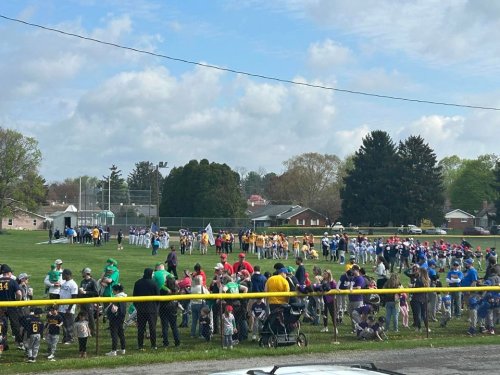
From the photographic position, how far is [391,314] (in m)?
17.8

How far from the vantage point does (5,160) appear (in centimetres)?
9169

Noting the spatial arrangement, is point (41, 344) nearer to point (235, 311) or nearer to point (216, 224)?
point (235, 311)

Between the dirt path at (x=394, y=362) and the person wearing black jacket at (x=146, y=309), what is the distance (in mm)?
1297

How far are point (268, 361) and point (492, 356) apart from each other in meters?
4.91

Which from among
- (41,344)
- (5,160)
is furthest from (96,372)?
(5,160)

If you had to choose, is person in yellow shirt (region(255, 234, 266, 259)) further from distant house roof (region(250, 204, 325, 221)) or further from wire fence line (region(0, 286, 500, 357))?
distant house roof (region(250, 204, 325, 221))

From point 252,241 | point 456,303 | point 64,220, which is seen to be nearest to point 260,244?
point 252,241

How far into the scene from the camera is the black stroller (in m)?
15.9

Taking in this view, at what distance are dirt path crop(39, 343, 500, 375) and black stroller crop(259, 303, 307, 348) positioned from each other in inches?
27.1

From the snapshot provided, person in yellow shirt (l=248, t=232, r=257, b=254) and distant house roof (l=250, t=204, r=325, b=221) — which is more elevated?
distant house roof (l=250, t=204, r=325, b=221)

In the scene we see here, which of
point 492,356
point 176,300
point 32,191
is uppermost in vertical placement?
point 32,191

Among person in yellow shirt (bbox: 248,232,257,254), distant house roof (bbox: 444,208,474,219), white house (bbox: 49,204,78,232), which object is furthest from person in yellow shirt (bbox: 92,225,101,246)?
distant house roof (bbox: 444,208,474,219)

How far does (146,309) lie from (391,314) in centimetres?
611

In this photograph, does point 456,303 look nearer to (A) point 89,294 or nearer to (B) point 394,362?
(B) point 394,362
